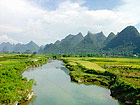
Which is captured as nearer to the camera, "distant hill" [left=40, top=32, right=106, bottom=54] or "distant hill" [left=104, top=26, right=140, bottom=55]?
"distant hill" [left=104, top=26, right=140, bottom=55]

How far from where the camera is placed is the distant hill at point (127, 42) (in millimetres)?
89856

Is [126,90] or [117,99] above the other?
[126,90]

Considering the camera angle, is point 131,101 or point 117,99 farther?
point 117,99

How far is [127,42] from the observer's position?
100 metres

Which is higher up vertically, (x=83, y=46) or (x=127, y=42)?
(x=127, y=42)

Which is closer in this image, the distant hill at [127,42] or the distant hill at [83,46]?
the distant hill at [127,42]

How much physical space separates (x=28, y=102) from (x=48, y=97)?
2462mm

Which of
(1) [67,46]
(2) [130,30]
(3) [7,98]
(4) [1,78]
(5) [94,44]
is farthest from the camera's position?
(1) [67,46]

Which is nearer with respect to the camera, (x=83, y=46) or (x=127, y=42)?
(x=127, y=42)

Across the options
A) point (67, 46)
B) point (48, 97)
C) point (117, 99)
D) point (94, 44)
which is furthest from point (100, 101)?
point (67, 46)

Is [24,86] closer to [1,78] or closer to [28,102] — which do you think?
[28,102]

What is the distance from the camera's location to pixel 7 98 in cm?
1220

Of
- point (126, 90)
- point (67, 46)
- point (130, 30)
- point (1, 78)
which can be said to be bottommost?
point (126, 90)

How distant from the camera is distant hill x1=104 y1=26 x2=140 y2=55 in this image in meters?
89.9
